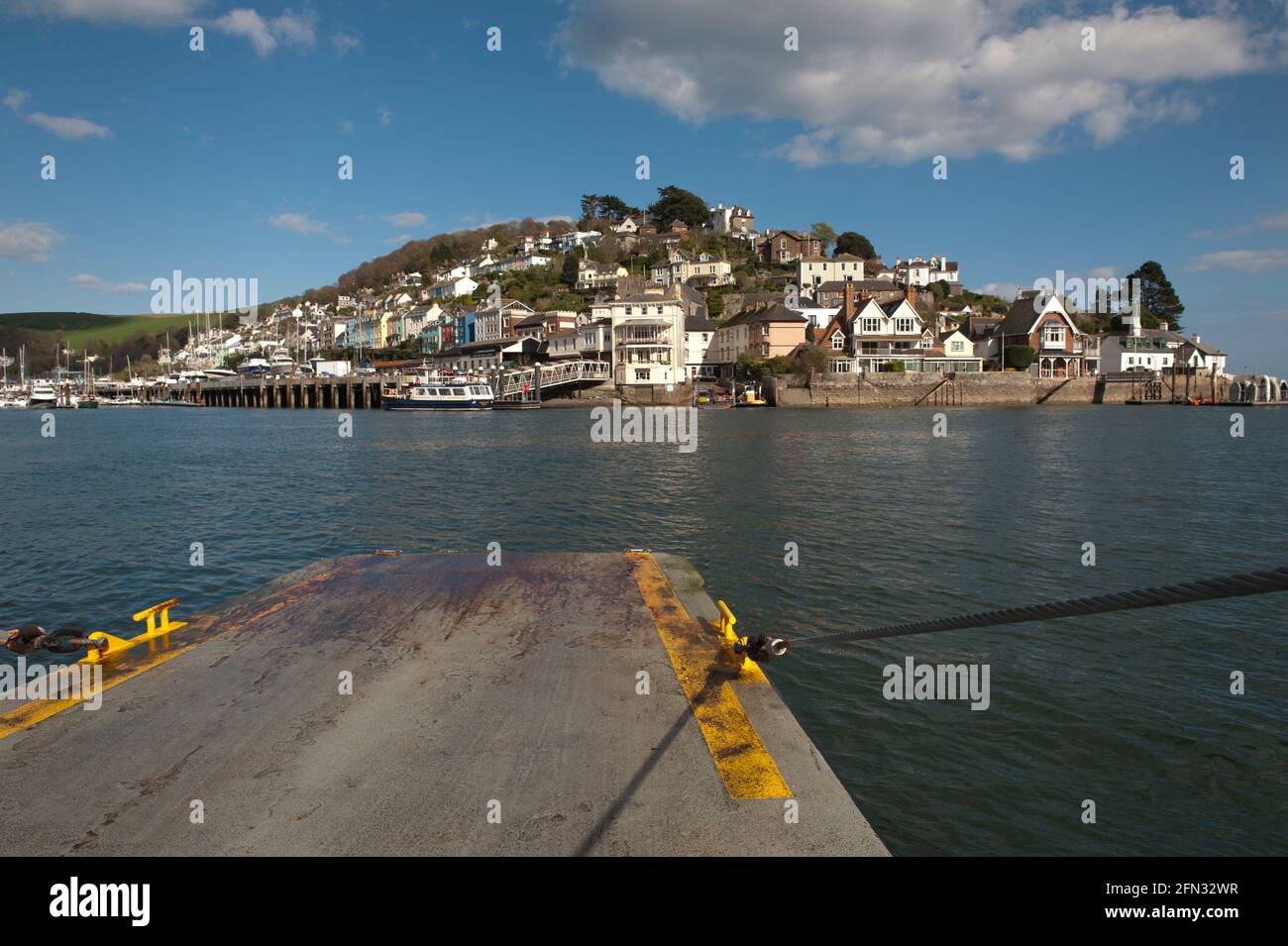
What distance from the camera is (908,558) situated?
1490 centimetres

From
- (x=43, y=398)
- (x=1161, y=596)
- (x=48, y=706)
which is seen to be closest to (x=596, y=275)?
(x=43, y=398)

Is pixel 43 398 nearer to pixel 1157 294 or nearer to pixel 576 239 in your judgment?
pixel 576 239

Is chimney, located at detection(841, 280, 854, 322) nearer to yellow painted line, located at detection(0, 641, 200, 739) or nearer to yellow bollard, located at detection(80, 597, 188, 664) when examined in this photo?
yellow bollard, located at detection(80, 597, 188, 664)

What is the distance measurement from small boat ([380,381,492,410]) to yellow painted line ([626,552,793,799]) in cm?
8040

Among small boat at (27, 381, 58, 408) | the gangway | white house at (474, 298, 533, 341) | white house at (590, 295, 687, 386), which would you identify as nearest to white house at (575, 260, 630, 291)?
white house at (474, 298, 533, 341)

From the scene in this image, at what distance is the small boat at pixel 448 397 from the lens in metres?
86.6

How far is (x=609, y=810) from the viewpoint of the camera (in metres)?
4.08

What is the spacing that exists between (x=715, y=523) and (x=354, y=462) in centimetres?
2225

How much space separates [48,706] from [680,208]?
176 metres

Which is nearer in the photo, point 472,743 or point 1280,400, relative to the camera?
point 472,743

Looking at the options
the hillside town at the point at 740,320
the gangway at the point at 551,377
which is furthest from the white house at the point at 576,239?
the gangway at the point at 551,377

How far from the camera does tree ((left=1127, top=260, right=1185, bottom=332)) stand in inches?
4988
